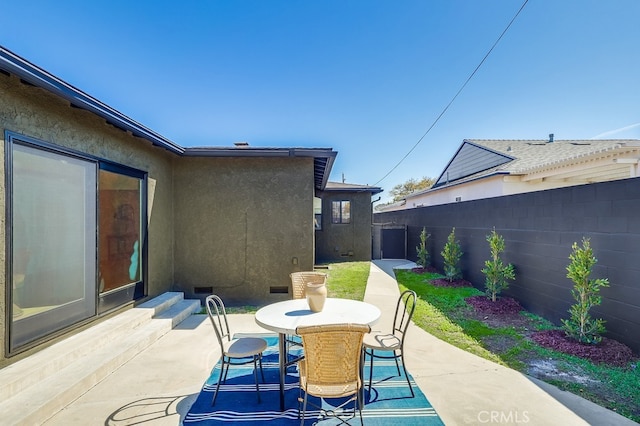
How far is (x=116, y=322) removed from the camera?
15.0 feet

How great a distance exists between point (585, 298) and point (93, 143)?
790cm

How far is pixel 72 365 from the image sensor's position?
349 cm

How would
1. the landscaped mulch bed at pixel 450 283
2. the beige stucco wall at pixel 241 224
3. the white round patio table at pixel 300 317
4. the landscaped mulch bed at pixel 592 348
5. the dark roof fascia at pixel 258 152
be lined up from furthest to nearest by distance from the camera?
the landscaped mulch bed at pixel 450 283, the beige stucco wall at pixel 241 224, the dark roof fascia at pixel 258 152, the landscaped mulch bed at pixel 592 348, the white round patio table at pixel 300 317

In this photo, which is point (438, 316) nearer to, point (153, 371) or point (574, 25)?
point (153, 371)

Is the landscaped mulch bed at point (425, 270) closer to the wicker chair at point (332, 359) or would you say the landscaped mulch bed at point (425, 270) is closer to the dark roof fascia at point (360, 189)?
the dark roof fascia at point (360, 189)

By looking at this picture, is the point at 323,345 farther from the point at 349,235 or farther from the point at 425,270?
the point at 349,235

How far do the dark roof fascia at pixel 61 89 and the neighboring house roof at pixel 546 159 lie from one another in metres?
10.9

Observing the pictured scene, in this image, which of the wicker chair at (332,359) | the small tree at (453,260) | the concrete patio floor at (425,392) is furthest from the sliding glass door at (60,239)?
the small tree at (453,260)

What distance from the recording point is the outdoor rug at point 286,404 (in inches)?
109

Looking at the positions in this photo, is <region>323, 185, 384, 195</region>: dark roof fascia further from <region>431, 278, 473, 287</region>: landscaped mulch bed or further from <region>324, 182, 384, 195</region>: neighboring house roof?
<region>431, 278, 473, 287</region>: landscaped mulch bed

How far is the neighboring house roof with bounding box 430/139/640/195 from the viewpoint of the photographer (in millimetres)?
7656

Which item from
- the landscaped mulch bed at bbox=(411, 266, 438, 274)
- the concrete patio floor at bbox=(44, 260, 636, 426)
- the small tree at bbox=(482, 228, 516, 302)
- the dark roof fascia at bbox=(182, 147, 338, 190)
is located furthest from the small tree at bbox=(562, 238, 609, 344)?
the landscaped mulch bed at bbox=(411, 266, 438, 274)

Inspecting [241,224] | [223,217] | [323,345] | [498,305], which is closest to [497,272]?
[498,305]

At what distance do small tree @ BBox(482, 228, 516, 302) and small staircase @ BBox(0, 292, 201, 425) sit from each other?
686 cm
